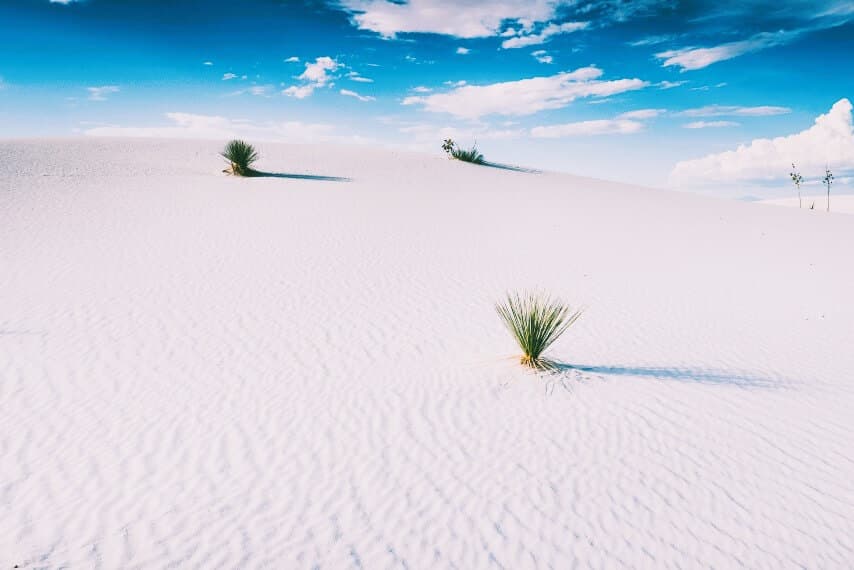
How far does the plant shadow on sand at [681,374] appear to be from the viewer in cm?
553

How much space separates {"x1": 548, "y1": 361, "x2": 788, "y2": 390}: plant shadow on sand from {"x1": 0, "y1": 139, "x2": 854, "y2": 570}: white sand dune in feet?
0.15

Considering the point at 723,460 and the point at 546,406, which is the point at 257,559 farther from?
the point at 723,460

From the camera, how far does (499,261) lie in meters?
10.5

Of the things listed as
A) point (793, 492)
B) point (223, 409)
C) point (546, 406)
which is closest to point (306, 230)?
point (223, 409)

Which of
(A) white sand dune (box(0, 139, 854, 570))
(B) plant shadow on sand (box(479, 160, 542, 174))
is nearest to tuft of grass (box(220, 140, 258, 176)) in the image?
(A) white sand dune (box(0, 139, 854, 570))

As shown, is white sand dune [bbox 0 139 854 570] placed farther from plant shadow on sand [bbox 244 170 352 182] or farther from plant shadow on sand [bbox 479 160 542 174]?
plant shadow on sand [bbox 479 160 542 174]

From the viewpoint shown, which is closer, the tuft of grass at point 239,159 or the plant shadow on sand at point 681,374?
the plant shadow on sand at point 681,374

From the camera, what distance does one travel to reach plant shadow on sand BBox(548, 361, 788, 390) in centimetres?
553

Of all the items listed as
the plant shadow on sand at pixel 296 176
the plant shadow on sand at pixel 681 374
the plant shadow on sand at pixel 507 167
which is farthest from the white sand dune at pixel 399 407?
the plant shadow on sand at pixel 507 167

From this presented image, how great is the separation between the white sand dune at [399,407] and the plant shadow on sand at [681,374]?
0.15 ft

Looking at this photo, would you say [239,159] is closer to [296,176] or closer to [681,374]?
[296,176]

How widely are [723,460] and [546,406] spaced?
1489 millimetres

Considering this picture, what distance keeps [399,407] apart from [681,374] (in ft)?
10.7

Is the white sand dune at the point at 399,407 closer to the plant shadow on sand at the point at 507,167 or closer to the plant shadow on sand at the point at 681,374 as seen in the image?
the plant shadow on sand at the point at 681,374
